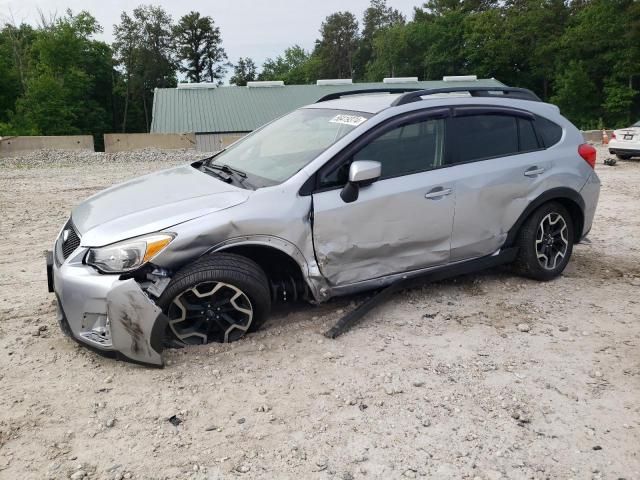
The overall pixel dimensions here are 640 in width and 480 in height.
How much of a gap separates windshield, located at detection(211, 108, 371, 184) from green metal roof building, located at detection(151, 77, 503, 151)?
32679mm

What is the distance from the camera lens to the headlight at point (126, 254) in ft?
11.2

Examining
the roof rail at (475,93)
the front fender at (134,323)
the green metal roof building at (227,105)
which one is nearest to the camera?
the front fender at (134,323)

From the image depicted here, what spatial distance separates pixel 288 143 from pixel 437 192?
127cm

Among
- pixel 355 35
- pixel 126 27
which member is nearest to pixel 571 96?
pixel 355 35

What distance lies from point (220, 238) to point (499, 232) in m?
2.46

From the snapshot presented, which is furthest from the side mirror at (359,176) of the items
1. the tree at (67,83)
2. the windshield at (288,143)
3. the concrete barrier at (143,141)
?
the tree at (67,83)

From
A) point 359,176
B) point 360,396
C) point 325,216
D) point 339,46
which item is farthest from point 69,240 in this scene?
point 339,46

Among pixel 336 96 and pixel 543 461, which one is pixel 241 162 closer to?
pixel 336 96

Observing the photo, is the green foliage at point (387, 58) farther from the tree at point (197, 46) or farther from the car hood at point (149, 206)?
the car hood at point (149, 206)

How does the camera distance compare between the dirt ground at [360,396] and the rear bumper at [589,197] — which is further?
the rear bumper at [589,197]

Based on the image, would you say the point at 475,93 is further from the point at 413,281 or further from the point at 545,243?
the point at 413,281

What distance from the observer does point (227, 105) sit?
41.0m

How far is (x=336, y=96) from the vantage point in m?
5.41

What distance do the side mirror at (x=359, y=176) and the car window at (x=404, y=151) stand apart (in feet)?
0.33
